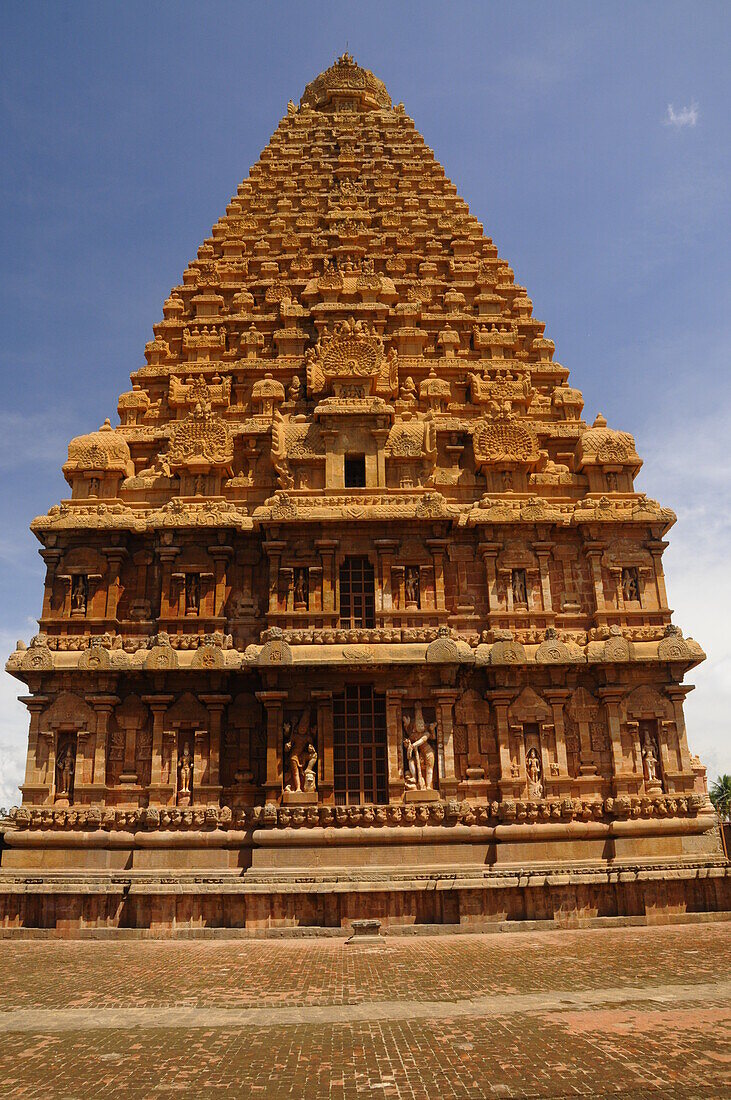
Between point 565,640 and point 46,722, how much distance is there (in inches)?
584

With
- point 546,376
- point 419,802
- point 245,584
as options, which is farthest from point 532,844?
point 546,376

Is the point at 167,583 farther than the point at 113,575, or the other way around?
the point at 113,575

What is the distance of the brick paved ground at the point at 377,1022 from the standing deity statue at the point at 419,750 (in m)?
5.06

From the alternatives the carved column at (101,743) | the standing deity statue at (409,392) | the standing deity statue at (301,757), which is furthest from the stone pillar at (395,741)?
the standing deity statue at (409,392)

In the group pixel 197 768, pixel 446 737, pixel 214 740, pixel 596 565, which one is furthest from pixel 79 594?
pixel 596 565

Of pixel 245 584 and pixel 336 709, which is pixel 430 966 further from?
pixel 245 584

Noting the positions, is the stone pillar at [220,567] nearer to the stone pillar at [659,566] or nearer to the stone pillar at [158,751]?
the stone pillar at [158,751]

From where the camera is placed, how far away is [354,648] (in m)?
22.8

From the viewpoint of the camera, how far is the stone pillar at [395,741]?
869 inches

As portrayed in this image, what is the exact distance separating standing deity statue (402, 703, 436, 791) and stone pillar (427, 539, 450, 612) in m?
3.21

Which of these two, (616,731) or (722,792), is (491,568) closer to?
(616,731)

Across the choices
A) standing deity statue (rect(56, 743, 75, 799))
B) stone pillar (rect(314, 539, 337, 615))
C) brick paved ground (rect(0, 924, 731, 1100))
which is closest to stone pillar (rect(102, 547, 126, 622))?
standing deity statue (rect(56, 743, 75, 799))

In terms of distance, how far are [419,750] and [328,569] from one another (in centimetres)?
580

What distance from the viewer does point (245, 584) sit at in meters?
25.1
